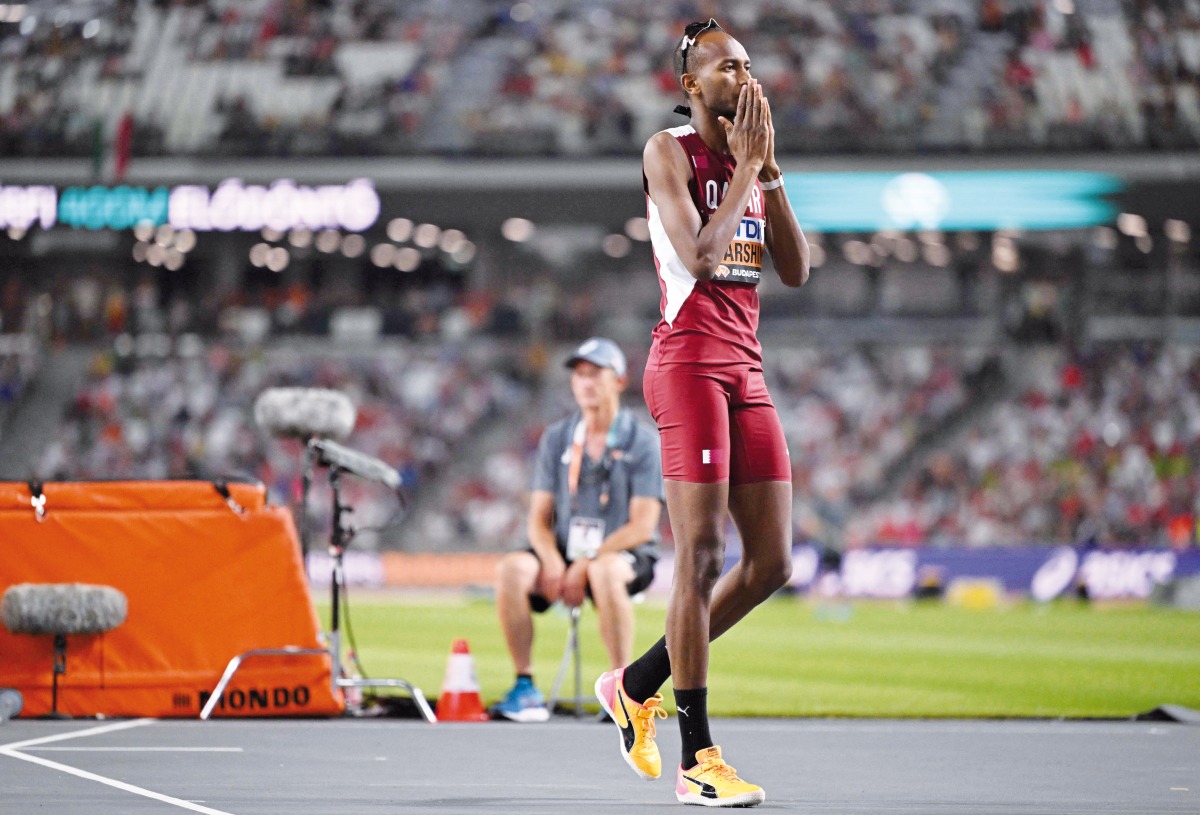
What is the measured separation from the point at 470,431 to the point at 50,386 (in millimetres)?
8183

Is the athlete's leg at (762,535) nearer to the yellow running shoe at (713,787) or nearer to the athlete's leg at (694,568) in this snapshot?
the athlete's leg at (694,568)

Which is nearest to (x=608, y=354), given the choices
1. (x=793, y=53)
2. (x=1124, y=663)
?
(x=1124, y=663)

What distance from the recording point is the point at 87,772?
537cm

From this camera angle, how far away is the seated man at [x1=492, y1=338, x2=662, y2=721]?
25.5 ft

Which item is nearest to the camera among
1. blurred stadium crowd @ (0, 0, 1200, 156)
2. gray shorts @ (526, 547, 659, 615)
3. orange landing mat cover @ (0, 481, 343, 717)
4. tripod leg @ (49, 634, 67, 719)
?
tripod leg @ (49, 634, 67, 719)

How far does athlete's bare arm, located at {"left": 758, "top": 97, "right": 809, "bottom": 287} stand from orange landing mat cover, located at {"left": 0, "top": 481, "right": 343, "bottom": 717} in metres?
3.35

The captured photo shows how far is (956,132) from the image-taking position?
86.7 feet

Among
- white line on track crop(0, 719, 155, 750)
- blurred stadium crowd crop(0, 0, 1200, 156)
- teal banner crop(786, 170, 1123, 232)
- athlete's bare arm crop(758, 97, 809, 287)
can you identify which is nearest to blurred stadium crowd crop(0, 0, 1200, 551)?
blurred stadium crowd crop(0, 0, 1200, 156)

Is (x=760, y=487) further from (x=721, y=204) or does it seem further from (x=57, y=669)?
(x=57, y=669)

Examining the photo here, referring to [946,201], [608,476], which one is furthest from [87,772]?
[946,201]

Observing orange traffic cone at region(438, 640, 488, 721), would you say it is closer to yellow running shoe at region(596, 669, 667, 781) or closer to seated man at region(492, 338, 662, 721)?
seated man at region(492, 338, 662, 721)

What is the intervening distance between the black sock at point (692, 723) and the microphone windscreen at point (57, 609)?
349 cm

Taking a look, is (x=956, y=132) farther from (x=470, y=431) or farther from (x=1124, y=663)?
(x=1124, y=663)

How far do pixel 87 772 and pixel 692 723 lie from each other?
2149 millimetres
